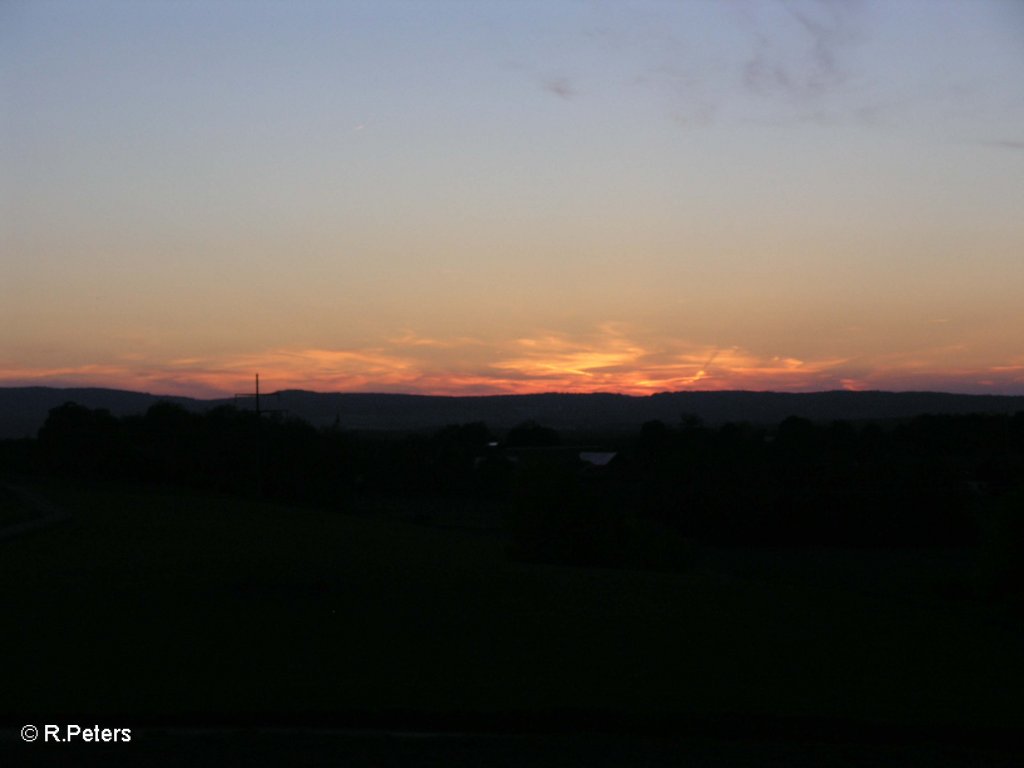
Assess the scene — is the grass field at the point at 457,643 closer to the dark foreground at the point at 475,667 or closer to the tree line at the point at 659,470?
the dark foreground at the point at 475,667

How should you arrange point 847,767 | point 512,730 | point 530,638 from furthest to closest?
1. point 530,638
2. point 512,730
3. point 847,767

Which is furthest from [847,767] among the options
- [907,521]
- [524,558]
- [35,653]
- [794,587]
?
[907,521]

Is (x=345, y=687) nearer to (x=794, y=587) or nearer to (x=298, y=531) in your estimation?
(x=794, y=587)

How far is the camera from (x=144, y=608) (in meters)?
15.0

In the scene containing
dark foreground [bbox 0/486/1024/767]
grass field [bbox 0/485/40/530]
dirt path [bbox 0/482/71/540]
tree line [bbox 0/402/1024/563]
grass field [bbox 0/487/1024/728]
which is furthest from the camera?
tree line [bbox 0/402/1024/563]

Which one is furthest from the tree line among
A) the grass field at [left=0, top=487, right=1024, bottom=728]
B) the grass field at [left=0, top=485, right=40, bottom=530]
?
the grass field at [left=0, top=487, right=1024, bottom=728]

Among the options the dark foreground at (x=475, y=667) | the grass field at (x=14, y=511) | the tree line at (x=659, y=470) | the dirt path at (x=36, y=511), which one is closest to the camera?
the dark foreground at (x=475, y=667)

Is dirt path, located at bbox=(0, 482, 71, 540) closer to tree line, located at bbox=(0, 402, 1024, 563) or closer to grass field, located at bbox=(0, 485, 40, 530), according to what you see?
grass field, located at bbox=(0, 485, 40, 530)

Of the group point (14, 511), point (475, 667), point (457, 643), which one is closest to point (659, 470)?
point (14, 511)

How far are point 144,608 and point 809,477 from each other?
165 ft

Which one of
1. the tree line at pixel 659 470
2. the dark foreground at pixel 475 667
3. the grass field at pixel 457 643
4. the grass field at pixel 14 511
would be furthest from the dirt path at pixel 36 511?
the tree line at pixel 659 470

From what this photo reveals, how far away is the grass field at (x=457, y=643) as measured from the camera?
38.1 ft

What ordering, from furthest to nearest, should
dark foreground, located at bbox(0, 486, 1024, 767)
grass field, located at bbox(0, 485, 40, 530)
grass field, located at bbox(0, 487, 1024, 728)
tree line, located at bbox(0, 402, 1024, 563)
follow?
tree line, located at bbox(0, 402, 1024, 563) → grass field, located at bbox(0, 485, 40, 530) → grass field, located at bbox(0, 487, 1024, 728) → dark foreground, located at bbox(0, 486, 1024, 767)

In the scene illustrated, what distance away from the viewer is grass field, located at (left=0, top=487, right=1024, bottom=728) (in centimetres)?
1162
